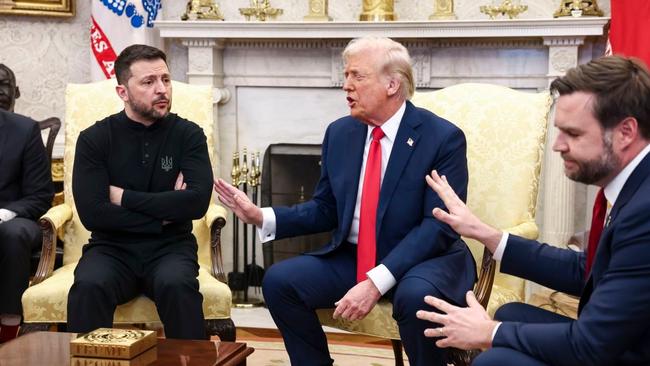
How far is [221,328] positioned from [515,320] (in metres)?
1.13

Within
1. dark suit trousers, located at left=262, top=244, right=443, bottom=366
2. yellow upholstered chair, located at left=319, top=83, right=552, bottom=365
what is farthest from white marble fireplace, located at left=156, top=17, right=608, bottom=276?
dark suit trousers, located at left=262, top=244, right=443, bottom=366

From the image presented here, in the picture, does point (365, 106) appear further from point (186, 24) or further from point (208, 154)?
point (186, 24)

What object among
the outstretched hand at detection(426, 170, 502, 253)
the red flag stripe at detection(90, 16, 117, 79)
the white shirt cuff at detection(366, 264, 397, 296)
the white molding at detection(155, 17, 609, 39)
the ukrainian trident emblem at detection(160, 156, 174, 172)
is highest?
the white molding at detection(155, 17, 609, 39)

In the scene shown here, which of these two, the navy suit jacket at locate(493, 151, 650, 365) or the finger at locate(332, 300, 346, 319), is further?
the finger at locate(332, 300, 346, 319)

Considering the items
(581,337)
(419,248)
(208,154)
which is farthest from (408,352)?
(208,154)

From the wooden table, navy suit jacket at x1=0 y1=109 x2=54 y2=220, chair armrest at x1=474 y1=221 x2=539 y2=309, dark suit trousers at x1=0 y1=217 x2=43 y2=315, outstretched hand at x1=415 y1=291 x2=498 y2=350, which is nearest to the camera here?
outstretched hand at x1=415 y1=291 x2=498 y2=350

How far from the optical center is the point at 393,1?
4.97 metres

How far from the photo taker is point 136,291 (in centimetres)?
333

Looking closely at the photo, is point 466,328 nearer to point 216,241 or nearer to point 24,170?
point 216,241

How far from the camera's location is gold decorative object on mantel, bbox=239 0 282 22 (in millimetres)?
5117

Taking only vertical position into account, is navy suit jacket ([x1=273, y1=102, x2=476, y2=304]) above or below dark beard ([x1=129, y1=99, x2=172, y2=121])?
below

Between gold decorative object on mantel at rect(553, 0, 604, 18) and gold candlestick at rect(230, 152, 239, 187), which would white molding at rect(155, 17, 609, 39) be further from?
gold candlestick at rect(230, 152, 239, 187)

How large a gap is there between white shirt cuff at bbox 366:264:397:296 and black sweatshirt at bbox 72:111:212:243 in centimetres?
76

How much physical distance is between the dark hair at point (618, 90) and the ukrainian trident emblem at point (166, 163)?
174 centimetres
